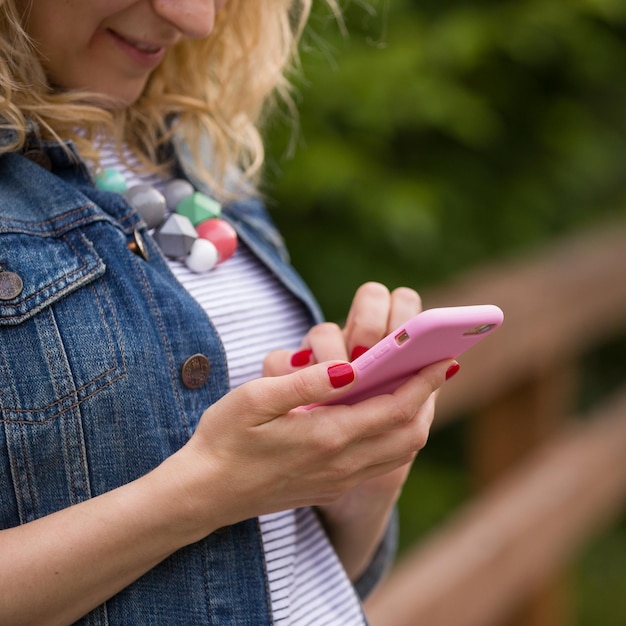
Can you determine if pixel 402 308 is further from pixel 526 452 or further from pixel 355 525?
pixel 526 452

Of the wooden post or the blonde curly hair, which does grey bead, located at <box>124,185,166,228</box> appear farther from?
the wooden post

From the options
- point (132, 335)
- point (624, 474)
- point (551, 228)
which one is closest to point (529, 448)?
point (624, 474)

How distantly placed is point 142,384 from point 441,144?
227cm

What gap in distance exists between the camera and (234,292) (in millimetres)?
1198

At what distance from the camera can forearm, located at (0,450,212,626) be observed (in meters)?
0.91

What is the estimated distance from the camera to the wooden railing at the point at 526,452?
241cm

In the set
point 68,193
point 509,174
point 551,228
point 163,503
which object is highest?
point 68,193

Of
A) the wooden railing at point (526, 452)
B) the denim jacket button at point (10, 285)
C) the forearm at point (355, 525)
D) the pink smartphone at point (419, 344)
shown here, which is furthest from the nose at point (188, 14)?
the wooden railing at point (526, 452)

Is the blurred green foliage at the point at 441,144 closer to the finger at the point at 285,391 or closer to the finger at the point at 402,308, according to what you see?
the finger at the point at 402,308

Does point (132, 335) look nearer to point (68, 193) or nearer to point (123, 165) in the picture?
point (68, 193)

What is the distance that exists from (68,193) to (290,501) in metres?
0.42

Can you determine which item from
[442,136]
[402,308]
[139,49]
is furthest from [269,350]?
[442,136]

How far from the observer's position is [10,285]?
952 millimetres

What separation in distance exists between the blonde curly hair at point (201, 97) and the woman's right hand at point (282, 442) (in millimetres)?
399
